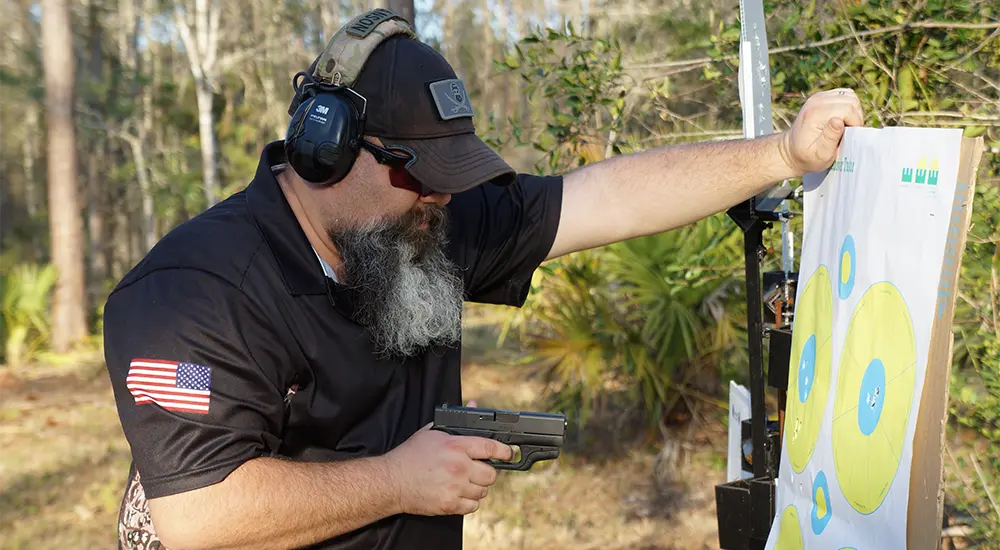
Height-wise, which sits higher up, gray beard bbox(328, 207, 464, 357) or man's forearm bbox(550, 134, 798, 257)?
man's forearm bbox(550, 134, 798, 257)

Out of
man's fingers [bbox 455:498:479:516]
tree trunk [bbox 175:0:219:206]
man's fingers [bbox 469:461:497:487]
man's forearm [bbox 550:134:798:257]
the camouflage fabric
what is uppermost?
tree trunk [bbox 175:0:219:206]

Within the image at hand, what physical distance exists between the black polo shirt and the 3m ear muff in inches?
6.7

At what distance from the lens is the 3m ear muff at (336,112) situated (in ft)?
6.32

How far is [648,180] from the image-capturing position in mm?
2348

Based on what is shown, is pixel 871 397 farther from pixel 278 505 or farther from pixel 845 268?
pixel 278 505

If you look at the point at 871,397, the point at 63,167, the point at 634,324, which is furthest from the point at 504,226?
the point at 63,167

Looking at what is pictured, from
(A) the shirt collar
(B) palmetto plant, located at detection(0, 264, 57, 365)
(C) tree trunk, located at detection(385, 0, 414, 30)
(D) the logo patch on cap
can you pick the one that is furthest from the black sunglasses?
(B) palmetto plant, located at detection(0, 264, 57, 365)

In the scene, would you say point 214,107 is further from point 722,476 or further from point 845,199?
point 845,199

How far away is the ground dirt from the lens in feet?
18.0

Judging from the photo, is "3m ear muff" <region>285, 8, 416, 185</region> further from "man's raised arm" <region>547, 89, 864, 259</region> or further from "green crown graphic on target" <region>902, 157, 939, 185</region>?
"green crown graphic on target" <region>902, 157, 939, 185</region>

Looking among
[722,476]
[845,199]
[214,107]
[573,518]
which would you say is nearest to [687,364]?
[722,476]

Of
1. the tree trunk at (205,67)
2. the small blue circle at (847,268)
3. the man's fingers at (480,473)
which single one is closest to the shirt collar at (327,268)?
the man's fingers at (480,473)

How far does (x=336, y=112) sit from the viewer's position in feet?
6.36

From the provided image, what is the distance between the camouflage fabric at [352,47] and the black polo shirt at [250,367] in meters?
0.32
